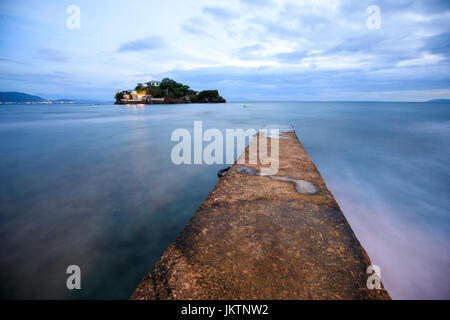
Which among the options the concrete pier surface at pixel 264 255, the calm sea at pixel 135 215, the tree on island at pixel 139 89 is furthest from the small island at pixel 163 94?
the concrete pier surface at pixel 264 255

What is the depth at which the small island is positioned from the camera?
69500 millimetres

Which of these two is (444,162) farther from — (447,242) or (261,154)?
(261,154)

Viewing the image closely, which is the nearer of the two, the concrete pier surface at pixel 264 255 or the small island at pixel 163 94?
the concrete pier surface at pixel 264 255

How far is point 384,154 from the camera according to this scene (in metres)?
6.99

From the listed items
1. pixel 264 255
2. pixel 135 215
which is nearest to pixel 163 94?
pixel 135 215

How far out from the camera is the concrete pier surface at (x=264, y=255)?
1.37m

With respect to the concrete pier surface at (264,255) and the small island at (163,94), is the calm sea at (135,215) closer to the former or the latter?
the concrete pier surface at (264,255)

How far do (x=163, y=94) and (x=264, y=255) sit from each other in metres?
76.5

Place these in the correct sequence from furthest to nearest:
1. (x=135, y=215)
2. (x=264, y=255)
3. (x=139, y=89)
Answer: (x=139, y=89)
(x=135, y=215)
(x=264, y=255)

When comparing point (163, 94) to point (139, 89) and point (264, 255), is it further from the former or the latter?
point (264, 255)

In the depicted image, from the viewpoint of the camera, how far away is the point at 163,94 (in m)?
70.2

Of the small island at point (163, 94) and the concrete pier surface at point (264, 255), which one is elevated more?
the small island at point (163, 94)

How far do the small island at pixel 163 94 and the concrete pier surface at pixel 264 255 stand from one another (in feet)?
240

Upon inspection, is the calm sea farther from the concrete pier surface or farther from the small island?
the small island
